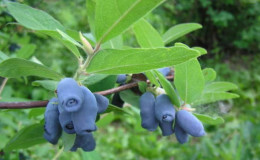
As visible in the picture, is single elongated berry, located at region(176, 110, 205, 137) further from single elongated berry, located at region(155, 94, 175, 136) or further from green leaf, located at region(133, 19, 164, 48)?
green leaf, located at region(133, 19, 164, 48)

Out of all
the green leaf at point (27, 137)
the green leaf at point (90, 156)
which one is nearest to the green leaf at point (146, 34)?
the green leaf at point (27, 137)

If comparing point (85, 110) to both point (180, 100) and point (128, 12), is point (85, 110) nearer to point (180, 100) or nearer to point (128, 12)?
point (128, 12)

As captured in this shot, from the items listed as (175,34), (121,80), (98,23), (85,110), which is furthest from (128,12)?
(175,34)

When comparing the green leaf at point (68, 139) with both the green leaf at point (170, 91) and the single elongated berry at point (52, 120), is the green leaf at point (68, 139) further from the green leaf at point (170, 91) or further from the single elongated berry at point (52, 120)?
the green leaf at point (170, 91)

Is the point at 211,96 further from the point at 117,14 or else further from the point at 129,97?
the point at 117,14

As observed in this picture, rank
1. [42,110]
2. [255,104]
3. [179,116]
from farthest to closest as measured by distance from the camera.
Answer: [255,104], [42,110], [179,116]

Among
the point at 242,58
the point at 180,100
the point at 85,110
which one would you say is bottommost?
the point at 242,58

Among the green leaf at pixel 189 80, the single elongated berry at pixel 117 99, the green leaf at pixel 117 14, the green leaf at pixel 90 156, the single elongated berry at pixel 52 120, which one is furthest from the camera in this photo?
the green leaf at pixel 90 156
